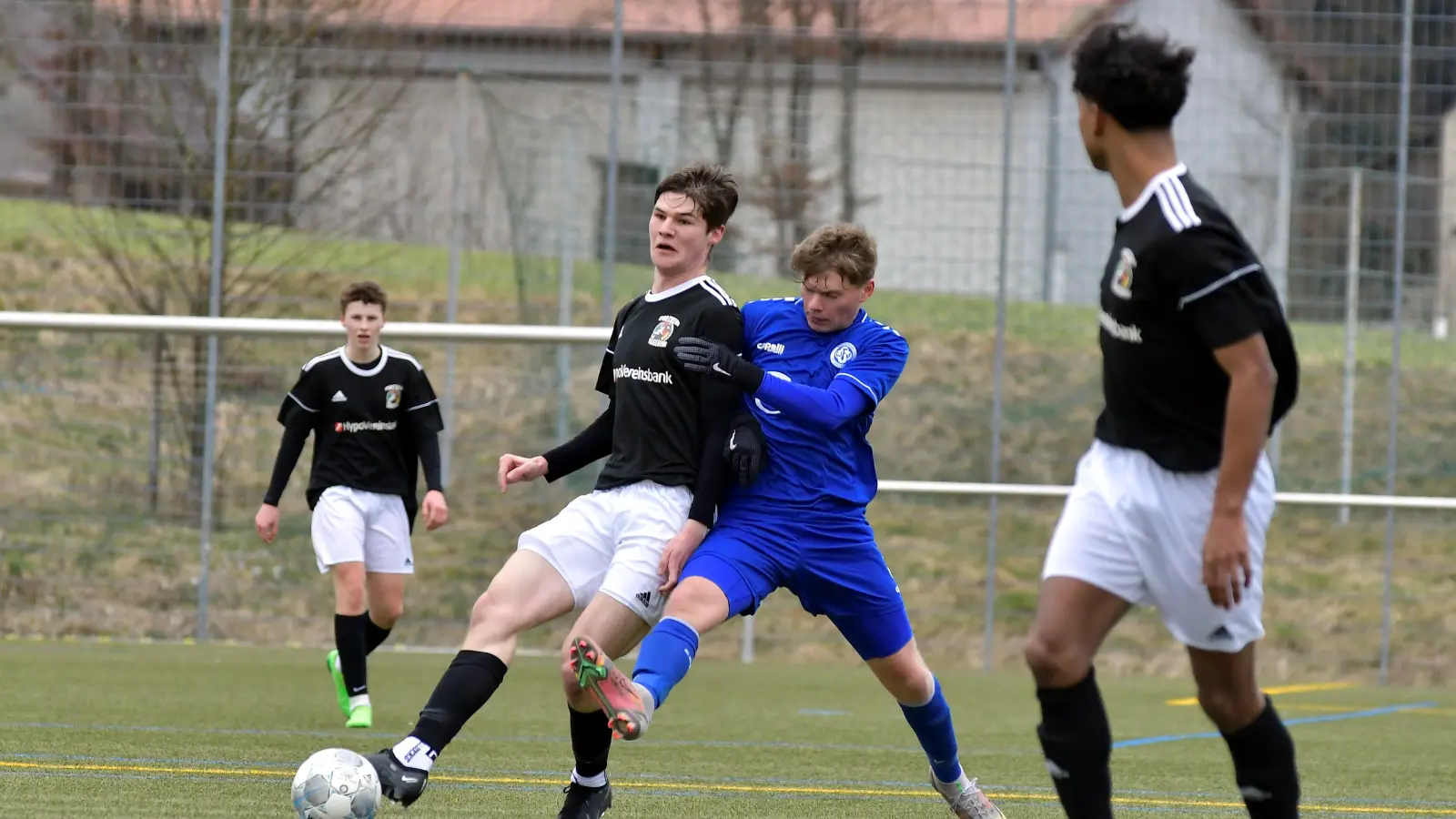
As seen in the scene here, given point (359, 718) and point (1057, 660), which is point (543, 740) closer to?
point (359, 718)

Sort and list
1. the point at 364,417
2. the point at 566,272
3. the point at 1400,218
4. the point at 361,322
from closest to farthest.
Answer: the point at 361,322, the point at 364,417, the point at 566,272, the point at 1400,218

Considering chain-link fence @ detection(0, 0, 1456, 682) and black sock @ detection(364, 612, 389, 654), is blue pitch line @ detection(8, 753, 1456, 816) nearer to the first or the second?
black sock @ detection(364, 612, 389, 654)

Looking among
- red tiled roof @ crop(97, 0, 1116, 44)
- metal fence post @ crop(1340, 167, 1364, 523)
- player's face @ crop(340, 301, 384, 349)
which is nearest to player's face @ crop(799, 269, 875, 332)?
player's face @ crop(340, 301, 384, 349)

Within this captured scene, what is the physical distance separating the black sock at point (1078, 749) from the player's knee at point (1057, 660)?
3 cm

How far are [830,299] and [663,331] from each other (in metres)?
0.46

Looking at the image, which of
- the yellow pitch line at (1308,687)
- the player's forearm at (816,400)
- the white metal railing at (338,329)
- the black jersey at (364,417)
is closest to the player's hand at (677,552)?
the player's forearm at (816,400)

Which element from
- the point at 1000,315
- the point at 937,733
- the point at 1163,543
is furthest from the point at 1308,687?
the point at 1163,543

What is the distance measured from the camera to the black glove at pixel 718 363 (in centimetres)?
456

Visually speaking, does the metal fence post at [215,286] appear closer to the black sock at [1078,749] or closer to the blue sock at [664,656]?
the blue sock at [664,656]

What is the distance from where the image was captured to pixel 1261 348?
3.46m

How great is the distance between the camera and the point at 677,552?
463 cm

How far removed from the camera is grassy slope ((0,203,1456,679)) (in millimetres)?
11188

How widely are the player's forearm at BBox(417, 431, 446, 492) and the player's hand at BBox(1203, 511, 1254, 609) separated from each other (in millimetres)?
4779

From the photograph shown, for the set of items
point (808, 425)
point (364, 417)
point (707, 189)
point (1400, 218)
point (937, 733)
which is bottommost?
point (937, 733)
